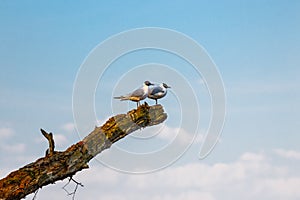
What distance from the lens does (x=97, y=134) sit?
1121cm

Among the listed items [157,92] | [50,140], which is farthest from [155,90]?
[50,140]

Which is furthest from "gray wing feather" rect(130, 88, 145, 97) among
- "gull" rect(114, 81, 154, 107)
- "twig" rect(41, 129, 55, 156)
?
"twig" rect(41, 129, 55, 156)

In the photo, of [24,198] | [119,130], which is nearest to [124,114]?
[119,130]

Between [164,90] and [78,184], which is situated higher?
[164,90]

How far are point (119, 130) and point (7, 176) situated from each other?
79.8 inches

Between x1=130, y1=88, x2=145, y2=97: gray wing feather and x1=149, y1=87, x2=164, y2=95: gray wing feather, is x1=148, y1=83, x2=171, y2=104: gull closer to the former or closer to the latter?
x1=149, y1=87, x2=164, y2=95: gray wing feather

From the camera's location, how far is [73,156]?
11047 millimetres

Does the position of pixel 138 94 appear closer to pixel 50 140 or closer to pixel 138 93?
pixel 138 93

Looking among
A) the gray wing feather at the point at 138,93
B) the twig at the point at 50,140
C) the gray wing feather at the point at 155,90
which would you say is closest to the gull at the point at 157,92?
the gray wing feather at the point at 155,90

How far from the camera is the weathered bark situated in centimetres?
1080

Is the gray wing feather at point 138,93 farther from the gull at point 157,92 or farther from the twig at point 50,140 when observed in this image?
the twig at point 50,140

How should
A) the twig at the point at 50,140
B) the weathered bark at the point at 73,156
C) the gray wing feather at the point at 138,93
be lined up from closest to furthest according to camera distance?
the weathered bark at the point at 73,156 < the twig at the point at 50,140 < the gray wing feather at the point at 138,93

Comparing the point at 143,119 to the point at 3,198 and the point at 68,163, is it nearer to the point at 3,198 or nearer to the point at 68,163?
the point at 68,163

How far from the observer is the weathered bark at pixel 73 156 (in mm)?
10805
